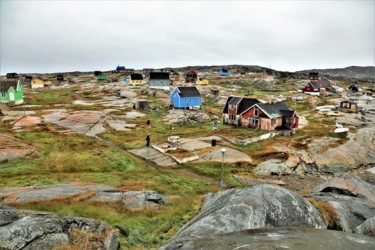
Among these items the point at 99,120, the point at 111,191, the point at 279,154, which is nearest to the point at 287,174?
the point at 279,154

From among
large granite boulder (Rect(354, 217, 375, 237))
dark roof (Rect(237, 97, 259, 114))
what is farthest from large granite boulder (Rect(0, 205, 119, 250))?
dark roof (Rect(237, 97, 259, 114))

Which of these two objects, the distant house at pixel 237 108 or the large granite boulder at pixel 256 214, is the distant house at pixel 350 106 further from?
the large granite boulder at pixel 256 214

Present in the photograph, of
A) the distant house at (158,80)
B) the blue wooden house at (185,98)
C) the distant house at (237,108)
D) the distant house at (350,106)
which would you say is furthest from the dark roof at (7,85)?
the distant house at (350,106)

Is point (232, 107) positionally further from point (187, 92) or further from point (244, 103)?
point (187, 92)

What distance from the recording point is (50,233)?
10695mm

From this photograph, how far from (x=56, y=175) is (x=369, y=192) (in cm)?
3200

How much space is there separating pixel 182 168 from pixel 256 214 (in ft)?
80.6

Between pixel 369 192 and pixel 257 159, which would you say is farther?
pixel 257 159

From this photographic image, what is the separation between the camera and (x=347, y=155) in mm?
44156

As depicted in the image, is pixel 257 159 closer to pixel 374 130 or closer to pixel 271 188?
pixel 271 188

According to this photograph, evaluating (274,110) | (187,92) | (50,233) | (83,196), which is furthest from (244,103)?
(50,233)

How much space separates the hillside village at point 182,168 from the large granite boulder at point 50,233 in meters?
0.07

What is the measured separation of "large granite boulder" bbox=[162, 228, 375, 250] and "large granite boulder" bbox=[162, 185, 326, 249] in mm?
1092

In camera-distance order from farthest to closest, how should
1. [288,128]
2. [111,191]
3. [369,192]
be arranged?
[288,128] → [369,192] → [111,191]
